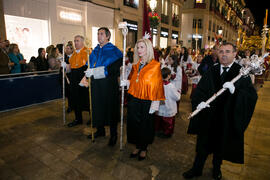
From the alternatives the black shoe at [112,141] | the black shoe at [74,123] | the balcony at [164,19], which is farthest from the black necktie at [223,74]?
the balcony at [164,19]

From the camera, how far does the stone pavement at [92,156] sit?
3088mm

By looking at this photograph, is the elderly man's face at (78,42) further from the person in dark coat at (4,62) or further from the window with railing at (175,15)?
the window with railing at (175,15)

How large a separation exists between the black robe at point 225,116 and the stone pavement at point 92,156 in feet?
2.14

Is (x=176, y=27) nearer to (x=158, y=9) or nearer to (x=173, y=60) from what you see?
(x=158, y=9)

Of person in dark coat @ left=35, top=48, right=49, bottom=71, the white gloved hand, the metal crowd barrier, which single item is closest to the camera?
the white gloved hand

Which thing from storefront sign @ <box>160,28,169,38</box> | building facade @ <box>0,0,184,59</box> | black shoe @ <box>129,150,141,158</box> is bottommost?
black shoe @ <box>129,150,141,158</box>

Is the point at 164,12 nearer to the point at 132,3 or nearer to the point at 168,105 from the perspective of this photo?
the point at 132,3

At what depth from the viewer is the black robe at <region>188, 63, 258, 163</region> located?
258 cm

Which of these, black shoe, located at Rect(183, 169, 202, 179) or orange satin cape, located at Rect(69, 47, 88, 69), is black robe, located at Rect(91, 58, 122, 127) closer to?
orange satin cape, located at Rect(69, 47, 88, 69)

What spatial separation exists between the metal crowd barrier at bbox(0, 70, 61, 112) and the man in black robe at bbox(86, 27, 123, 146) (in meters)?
2.89

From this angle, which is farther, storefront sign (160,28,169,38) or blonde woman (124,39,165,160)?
storefront sign (160,28,169,38)

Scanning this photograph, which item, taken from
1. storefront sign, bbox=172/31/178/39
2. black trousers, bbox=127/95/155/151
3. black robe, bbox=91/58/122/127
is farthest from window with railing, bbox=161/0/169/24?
black trousers, bbox=127/95/155/151

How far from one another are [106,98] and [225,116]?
85.6 inches

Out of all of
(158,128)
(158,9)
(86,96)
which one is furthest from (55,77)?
(158,9)
